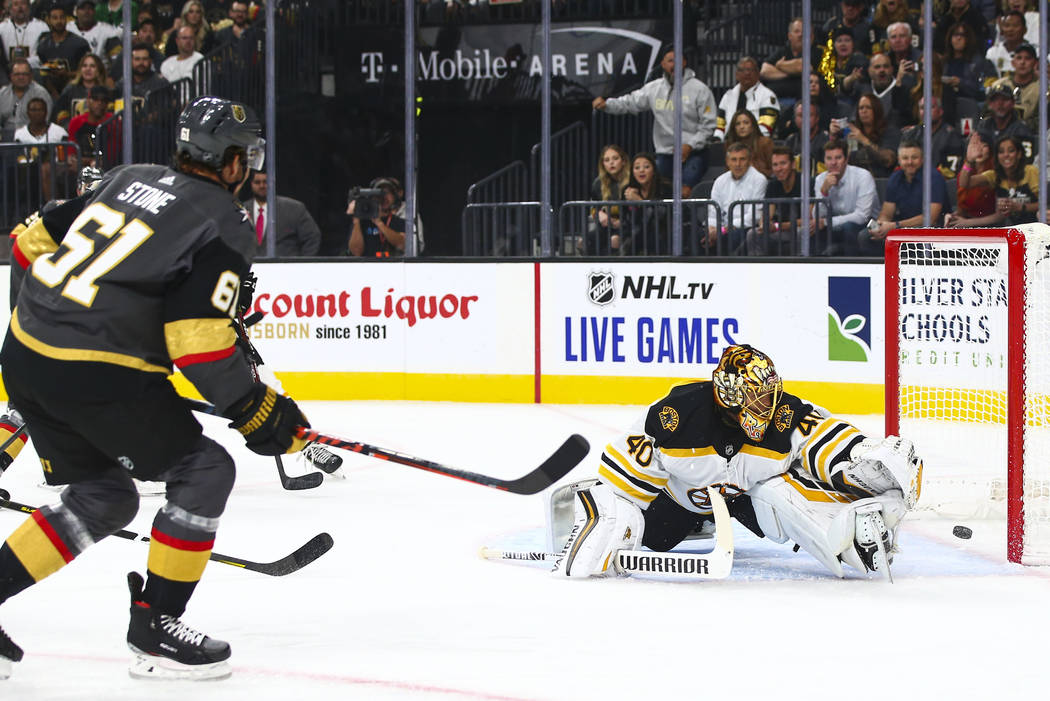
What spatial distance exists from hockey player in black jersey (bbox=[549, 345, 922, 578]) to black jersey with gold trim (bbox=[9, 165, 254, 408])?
1371 millimetres

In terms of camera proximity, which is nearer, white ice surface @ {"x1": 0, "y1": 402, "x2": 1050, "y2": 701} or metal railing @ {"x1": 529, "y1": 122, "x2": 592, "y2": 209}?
white ice surface @ {"x1": 0, "y1": 402, "x2": 1050, "y2": 701}

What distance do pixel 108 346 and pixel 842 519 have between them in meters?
1.90

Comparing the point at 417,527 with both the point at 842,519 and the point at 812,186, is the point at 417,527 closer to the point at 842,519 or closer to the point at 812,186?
the point at 842,519

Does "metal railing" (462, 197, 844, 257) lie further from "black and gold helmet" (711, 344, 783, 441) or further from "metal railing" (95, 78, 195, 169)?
"black and gold helmet" (711, 344, 783, 441)

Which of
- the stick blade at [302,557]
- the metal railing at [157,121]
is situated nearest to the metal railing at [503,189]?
the metal railing at [157,121]

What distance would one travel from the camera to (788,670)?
2953 millimetres

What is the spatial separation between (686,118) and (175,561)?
6.28 metres

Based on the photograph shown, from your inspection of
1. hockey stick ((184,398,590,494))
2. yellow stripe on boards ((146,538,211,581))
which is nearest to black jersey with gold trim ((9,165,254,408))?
hockey stick ((184,398,590,494))

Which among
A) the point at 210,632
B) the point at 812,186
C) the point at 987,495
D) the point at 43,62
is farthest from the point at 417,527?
the point at 43,62

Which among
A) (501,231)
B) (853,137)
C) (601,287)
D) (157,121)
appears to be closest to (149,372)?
(601,287)

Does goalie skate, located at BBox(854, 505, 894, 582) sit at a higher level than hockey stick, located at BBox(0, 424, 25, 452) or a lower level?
lower

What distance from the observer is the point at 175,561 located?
2779 mm

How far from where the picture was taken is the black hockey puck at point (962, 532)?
4309mm

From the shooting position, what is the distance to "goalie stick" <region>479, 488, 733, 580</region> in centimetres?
368
